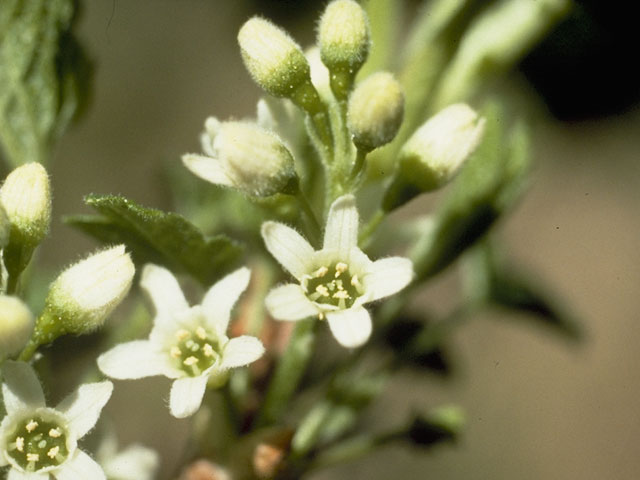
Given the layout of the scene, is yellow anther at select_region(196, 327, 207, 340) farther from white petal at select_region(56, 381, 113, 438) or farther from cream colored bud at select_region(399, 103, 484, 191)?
cream colored bud at select_region(399, 103, 484, 191)

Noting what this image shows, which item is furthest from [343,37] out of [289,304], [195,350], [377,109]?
[195,350]

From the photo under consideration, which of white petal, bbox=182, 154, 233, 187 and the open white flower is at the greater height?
white petal, bbox=182, 154, 233, 187

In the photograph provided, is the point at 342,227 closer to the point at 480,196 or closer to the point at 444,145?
the point at 444,145

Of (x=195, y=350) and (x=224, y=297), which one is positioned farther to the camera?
(x=195, y=350)

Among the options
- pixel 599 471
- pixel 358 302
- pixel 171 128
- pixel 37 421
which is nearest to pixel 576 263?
pixel 599 471

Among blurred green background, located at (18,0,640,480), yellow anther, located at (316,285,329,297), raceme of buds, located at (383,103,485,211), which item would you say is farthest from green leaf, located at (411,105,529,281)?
blurred green background, located at (18,0,640,480)
